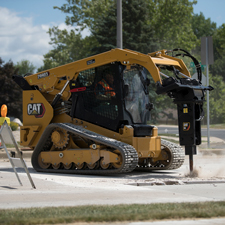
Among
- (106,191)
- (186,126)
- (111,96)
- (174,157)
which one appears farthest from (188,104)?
(106,191)

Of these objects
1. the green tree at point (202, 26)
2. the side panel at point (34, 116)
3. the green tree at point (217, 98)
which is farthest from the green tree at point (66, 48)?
the green tree at point (202, 26)

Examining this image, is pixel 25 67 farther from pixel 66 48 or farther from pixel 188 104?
pixel 188 104

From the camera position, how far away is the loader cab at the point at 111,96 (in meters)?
11.8

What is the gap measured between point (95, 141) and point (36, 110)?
8.55 feet

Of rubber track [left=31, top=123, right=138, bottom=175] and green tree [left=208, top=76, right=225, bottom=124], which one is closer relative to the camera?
rubber track [left=31, top=123, right=138, bottom=175]

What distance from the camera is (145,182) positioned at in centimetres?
940

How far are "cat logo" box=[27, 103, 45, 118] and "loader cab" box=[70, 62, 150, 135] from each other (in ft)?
3.24

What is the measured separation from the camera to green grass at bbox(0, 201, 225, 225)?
216 inches

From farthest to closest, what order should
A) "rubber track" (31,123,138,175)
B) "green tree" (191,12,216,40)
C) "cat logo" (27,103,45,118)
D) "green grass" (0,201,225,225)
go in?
"green tree" (191,12,216,40) → "cat logo" (27,103,45,118) → "rubber track" (31,123,138,175) → "green grass" (0,201,225,225)

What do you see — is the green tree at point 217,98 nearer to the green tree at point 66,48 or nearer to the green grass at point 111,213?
the green tree at point 66,48

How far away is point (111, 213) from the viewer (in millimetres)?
5809

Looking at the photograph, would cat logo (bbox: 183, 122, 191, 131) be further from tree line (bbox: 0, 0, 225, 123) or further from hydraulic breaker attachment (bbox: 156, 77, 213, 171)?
tree line (bbox: 0, 0, 225, 123)

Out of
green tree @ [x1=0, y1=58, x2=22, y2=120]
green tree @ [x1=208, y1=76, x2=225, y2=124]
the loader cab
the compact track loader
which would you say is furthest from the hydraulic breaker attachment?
green tree @ [x1=208, y1=76, x2=225, y2=124]

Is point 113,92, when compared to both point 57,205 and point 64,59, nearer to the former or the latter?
point 57,205
